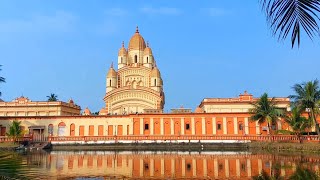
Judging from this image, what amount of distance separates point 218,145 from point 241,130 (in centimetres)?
558

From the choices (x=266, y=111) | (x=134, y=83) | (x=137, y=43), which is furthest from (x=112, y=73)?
(x=266, y=111)

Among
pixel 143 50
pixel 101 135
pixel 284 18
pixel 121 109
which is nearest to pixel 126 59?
pixel 143 50

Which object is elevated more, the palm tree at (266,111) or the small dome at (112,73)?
the small dome at (112,73)

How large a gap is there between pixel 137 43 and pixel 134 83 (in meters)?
9.95

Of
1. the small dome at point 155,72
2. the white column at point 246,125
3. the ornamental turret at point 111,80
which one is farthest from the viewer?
the ornamental turret at point 111,80

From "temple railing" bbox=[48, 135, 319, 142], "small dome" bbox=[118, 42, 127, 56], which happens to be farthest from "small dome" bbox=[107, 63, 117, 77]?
"temple railing" bbox=[48, 135, 319, 142]

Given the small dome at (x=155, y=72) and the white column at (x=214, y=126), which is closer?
the white column at (x=214, y=126)

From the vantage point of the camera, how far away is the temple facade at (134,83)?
220 feet

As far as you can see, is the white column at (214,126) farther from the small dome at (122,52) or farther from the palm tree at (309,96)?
the small dome at (122,52)

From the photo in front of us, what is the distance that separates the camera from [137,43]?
79.5 meters

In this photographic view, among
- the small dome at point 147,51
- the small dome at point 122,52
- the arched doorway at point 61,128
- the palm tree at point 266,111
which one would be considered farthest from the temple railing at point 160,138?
the small dome at point 122,52

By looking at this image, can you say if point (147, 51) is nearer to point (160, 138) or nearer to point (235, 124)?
point (235, 124)

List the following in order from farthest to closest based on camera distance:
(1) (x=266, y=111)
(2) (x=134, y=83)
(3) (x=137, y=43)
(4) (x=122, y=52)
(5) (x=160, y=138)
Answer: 1. (3) (x=137, y=43)
2. (4) (x=122, y=52)
3. (2) (x=134, y=83)
4. (5) (x=160, y=138)
5. (1) (x=266, y=111)

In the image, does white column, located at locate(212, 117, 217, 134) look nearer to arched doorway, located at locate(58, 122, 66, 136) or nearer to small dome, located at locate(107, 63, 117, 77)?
arched doorway, located at locate(58, 122, 66, 136)
